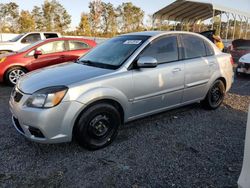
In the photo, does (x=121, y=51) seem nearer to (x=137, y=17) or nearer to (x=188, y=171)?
(x=188, y=171)

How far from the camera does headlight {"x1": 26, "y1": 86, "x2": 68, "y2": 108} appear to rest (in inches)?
121

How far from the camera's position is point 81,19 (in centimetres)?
3009

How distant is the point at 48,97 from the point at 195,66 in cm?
272

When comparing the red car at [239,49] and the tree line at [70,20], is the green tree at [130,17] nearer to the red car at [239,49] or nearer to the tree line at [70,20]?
the tree line at [70,20]

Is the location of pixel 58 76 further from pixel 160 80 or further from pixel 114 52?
pixel 160 80

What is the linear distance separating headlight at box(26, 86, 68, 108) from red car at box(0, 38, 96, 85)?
480 cm

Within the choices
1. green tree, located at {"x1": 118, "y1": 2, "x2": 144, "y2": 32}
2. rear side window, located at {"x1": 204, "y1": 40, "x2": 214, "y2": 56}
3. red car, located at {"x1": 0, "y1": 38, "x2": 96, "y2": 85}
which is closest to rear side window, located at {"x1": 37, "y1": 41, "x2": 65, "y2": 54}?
red car, located at {"x1": 0, "y1": 38, "x2": 96, "y2": 85}

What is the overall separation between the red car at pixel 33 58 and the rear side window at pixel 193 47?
4.46 m

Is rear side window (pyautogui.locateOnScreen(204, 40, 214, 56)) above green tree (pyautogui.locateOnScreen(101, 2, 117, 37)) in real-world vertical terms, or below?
below

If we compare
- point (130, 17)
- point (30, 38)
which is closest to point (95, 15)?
point (130, 17)

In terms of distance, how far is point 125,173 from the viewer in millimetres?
2992

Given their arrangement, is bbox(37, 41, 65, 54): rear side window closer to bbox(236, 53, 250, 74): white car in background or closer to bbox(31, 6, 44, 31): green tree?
bbox(236, 53, 250, 74): white car in background

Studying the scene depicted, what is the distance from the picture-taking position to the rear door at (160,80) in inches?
150

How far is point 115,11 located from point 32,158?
3153 centimetres
